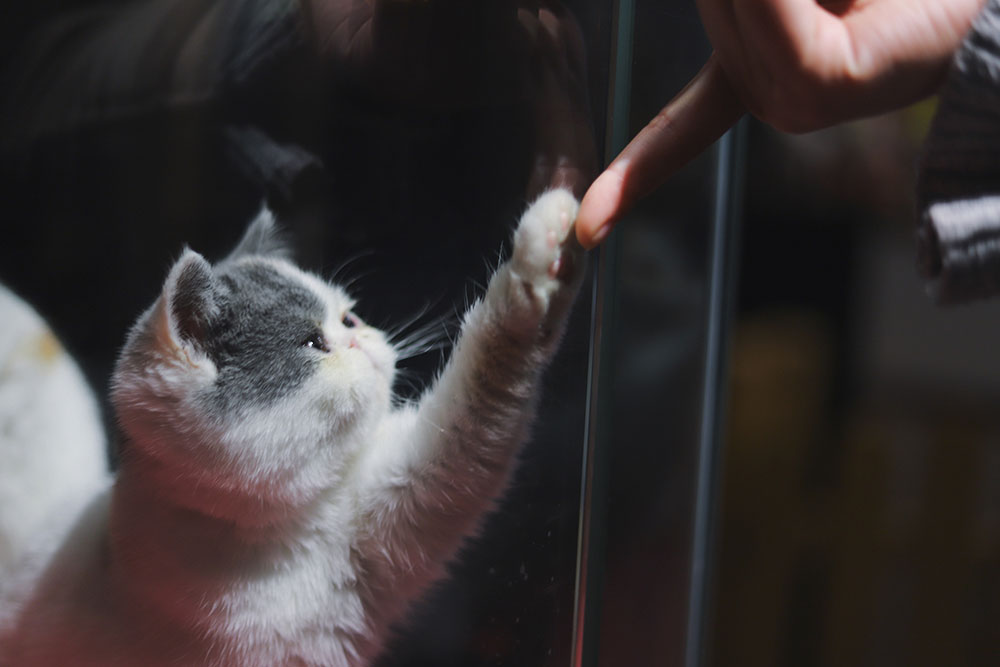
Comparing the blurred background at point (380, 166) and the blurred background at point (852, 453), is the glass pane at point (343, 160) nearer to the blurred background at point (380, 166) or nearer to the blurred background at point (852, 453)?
the blurred background at point (380, 166)

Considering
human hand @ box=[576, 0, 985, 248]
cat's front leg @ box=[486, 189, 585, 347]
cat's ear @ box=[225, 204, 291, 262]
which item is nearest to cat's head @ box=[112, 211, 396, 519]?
cat's ear @ box=[225, 204, 291, 262]

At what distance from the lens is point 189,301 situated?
479 mm

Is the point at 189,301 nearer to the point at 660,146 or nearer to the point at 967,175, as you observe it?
the point at 660,146

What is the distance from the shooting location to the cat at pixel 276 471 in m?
0.49

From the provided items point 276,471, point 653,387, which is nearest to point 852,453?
point 653,387

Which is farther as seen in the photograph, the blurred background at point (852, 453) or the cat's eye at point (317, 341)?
the blurred background at point (852, 453)

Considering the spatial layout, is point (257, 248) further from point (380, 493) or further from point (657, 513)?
point (657, 513)

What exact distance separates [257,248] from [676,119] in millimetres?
320

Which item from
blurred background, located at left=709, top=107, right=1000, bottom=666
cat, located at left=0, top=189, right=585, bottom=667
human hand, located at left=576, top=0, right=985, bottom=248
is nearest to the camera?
human hand, located at left=576, top=0, right=985, bottom=248

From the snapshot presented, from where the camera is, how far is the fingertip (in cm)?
45

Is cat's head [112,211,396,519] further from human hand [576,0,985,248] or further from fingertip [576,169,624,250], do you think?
human hand [576,0,985,248]

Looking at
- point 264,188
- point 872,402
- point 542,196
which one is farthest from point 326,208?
point 872,402

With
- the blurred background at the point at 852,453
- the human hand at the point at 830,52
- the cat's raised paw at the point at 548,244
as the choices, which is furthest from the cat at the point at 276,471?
the blurred background at the point at 852,453

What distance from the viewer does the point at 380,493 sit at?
1.77ft
